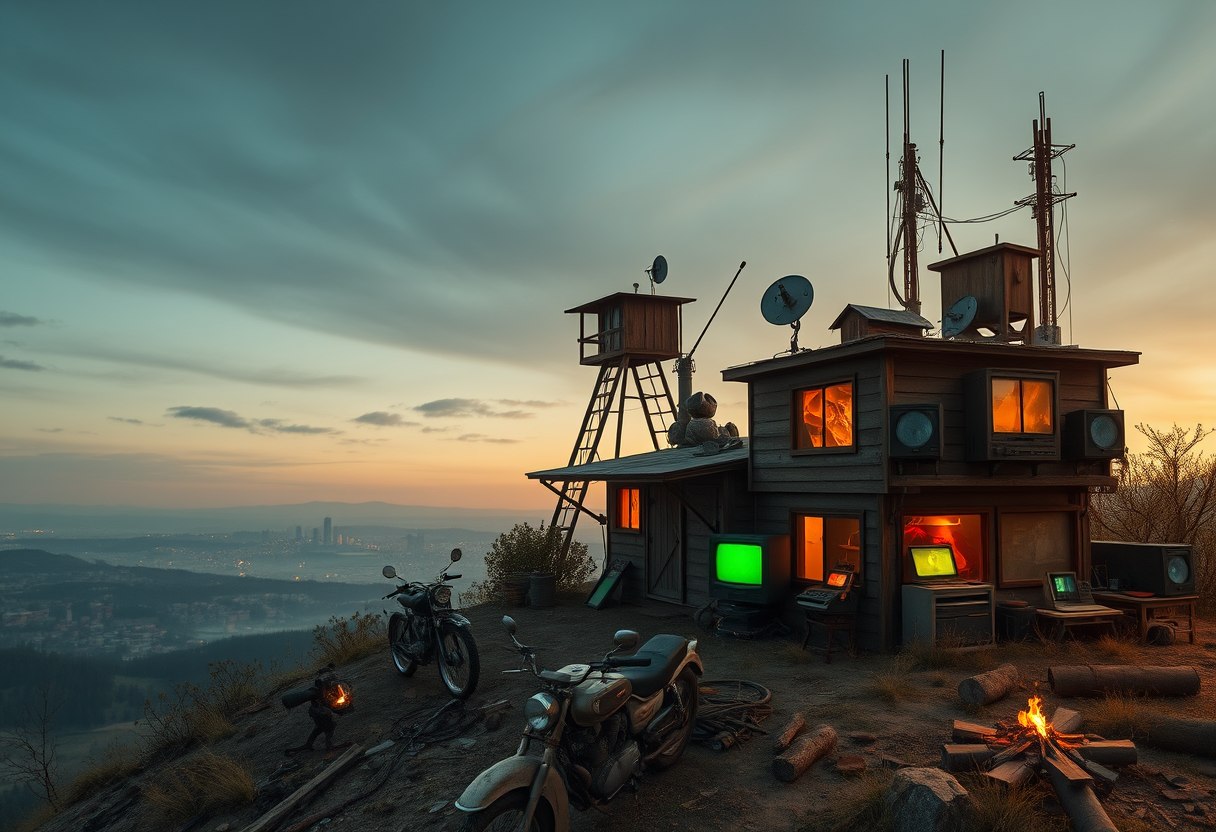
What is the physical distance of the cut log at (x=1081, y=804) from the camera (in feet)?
16.2

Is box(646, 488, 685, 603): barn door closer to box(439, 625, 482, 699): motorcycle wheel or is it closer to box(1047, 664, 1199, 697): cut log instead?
box(439, 625, 482, 699): motorcycle wheel

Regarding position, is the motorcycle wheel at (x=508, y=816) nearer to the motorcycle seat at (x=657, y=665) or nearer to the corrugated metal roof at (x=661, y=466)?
the motorcycle seat at (x=657, y=665)

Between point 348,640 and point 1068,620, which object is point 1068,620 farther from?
point 348,640

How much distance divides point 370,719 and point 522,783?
19.2 feet

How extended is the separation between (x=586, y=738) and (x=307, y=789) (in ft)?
13.5

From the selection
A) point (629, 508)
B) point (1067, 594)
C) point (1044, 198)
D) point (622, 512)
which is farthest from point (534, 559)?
point (1044, 198)

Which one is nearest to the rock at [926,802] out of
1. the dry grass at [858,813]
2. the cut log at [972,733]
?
the dry grass at [858,813]

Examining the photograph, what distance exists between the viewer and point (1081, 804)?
5.13m

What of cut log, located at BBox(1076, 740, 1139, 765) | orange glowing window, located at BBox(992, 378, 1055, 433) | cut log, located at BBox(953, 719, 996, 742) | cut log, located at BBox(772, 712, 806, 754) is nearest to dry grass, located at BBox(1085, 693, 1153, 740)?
cut log, located at BBox(1076, 740, 1139, 765)

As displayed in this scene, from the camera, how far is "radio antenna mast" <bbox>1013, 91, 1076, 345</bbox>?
23.5 m

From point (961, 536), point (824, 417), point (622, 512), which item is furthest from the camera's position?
point (622, 512)

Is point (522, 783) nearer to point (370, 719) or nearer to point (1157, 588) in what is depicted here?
point (370, 719)

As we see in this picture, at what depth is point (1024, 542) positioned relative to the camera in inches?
495

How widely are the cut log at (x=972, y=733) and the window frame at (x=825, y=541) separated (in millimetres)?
5156
